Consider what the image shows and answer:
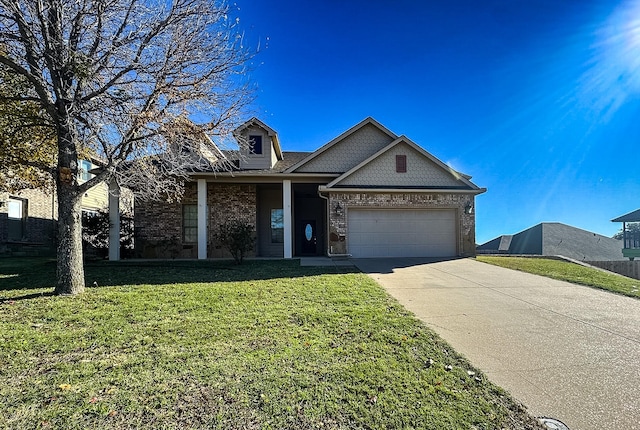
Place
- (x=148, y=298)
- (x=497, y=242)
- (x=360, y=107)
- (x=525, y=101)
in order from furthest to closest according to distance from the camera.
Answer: (x=497, y=242), (x=360, y=107), (x=525, y=101), (x=148, y=298)

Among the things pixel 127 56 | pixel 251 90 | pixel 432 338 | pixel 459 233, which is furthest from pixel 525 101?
pixel 127 56

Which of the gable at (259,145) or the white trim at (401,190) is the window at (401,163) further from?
the gable at (259,145)

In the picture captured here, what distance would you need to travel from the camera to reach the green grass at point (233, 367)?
2.71 m

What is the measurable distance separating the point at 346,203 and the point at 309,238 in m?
4.60

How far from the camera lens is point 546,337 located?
462cm

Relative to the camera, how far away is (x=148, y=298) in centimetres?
660

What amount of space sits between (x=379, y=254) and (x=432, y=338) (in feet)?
30.6

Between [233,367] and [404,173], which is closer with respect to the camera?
[233,367]

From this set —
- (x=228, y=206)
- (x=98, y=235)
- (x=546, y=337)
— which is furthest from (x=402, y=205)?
(x=98, y=235)

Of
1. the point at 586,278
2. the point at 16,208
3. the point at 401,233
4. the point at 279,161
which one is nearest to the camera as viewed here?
the point at 586,278

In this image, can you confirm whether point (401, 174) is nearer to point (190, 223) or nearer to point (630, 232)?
point (190, 223)

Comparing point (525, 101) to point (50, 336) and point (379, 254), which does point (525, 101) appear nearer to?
point (379, 254)

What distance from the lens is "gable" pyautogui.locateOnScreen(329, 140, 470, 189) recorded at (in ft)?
45.4

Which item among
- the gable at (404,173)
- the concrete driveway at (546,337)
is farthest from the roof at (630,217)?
the concrete driveway at (546,337)
